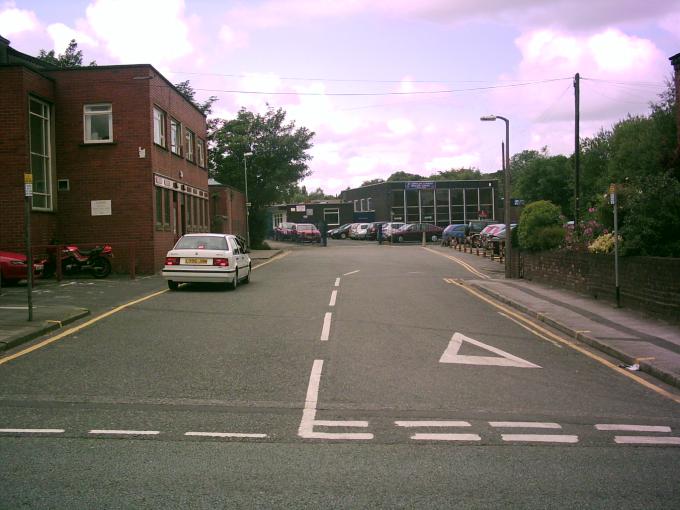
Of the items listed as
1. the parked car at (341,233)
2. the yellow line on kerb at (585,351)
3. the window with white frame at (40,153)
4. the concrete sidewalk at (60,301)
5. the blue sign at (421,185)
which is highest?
the blue sign at (421,185)

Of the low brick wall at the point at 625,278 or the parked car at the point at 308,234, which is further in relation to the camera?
the parked car at the point at 308,234

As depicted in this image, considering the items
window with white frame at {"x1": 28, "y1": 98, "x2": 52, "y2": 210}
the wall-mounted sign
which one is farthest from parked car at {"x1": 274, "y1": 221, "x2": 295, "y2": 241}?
window with white frame at {"x1": 28, "y1": 98, "x2": 52, "y2": 210}

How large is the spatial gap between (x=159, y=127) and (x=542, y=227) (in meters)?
14.8

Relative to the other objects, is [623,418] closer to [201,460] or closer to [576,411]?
[576,411]

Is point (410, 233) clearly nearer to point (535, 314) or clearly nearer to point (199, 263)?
point (199, 263)

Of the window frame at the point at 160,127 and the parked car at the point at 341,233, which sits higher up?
the window frame at the point at 160,127

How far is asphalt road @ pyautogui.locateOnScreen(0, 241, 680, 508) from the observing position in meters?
4.49

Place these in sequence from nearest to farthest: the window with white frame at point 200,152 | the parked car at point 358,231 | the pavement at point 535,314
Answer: the pavement at point 535,314
the window with white frame at point 200,152
the parked car at point 358,231

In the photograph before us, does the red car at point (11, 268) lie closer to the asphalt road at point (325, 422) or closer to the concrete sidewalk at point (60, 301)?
the concrete sidewalk at point (60, 301)

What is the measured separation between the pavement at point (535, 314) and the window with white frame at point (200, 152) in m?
13.6

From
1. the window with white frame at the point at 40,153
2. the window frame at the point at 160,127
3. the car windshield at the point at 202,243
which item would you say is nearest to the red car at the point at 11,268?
the window with white frame at the point at 40,153

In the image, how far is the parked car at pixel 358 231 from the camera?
64812 millimetres

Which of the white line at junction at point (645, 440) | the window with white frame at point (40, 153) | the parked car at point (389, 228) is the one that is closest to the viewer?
the white line at junction at point (645, 440)

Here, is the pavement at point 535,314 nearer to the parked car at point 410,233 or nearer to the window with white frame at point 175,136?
the window with white frame at point 175,136
